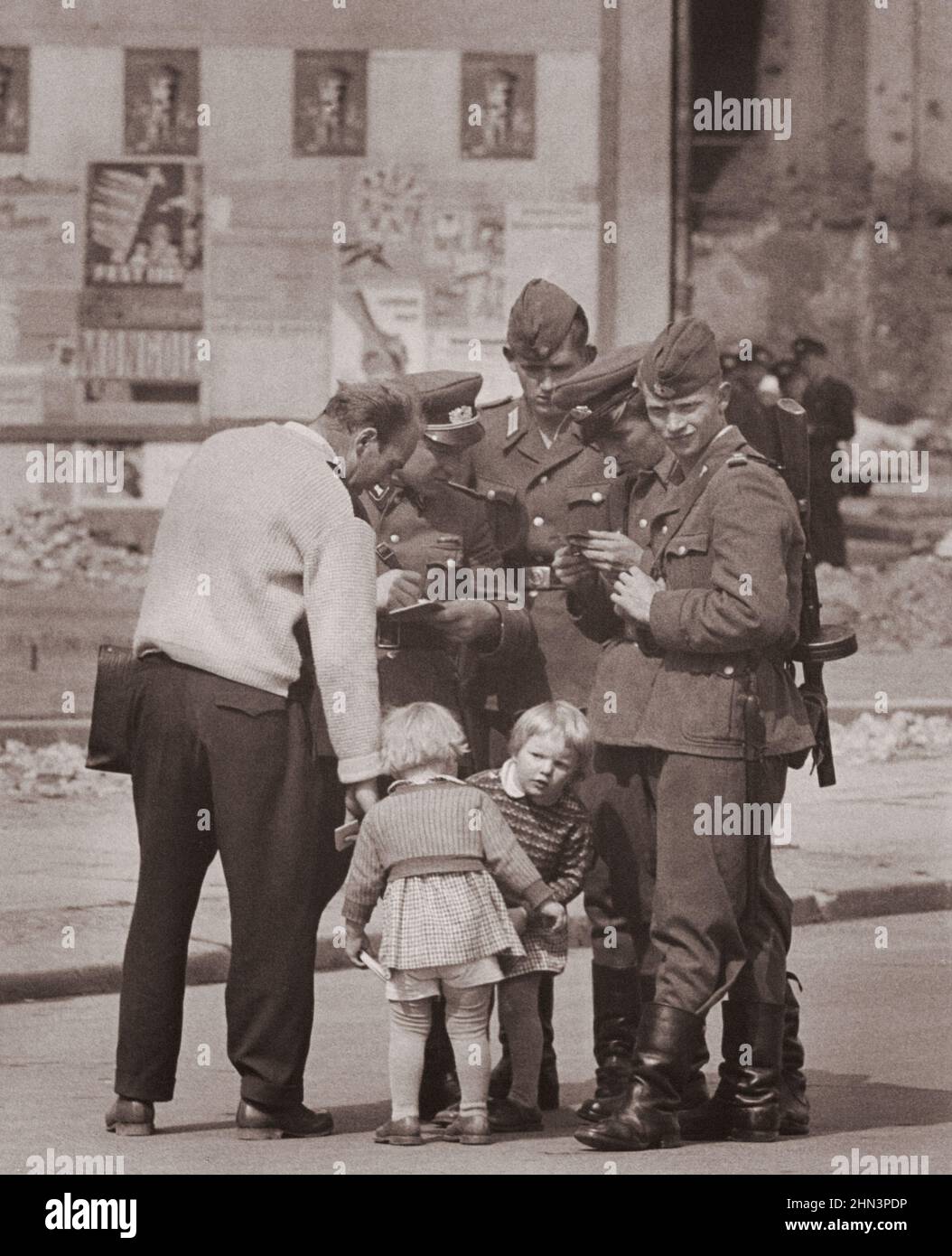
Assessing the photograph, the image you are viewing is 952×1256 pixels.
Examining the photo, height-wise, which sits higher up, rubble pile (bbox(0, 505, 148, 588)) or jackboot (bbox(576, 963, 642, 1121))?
rubble pile (bbox(0, 505, 148, 588))

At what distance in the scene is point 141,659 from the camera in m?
6.65

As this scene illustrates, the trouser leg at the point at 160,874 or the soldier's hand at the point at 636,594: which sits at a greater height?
the soldier's hand at the point at 636,594

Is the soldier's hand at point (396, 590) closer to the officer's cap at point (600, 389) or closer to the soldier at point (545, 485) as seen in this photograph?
the soldier at point (545, 485)

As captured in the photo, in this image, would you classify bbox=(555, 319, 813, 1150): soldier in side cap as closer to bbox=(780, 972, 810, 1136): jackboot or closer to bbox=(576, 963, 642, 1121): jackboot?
bbox=(780, 972, 810, 1136): jackboot

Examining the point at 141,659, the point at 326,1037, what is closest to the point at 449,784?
the point at 141,659

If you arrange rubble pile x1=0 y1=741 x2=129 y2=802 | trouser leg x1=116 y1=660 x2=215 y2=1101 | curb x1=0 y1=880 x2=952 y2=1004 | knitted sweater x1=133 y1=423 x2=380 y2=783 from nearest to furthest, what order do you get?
knitted sweater x1=133 y1=423 x2=380 y2=783, trouser leg x1=116 y1=660 x2=215 y2=1101, curb x1=0 y1=880 x2=952 y2=1004, rubble pile x1=0 y1=741 x2=129 y2=802

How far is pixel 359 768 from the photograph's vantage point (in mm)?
6488

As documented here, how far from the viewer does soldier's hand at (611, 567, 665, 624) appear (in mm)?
6508

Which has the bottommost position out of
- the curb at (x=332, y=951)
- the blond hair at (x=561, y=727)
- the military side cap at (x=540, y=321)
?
the curb at (x=332, y=951)

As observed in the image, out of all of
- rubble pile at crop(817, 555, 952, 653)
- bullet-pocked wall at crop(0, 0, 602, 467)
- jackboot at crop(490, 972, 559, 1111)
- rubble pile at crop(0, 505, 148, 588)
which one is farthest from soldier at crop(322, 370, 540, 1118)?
rubble pile at crop(817, 555, 952, 653)

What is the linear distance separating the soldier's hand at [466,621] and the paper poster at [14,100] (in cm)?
848

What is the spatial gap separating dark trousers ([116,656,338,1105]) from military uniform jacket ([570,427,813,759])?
761mm

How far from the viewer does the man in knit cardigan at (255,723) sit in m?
6.51

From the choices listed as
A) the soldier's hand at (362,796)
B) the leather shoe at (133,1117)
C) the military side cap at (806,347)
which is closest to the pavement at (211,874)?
the leather shoe at (133,1117)
